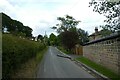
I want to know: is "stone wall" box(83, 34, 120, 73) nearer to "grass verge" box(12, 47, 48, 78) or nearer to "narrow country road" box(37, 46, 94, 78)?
"narrow country road" box(37, 46, 94, 78)

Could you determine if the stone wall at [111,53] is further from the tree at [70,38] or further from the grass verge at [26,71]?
the tree at [70,38]

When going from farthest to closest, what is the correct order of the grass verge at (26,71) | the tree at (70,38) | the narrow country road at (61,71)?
1. the tree at (70,38)
2. the narrow country road at (61,71)
3. the grass verge at (26,71)

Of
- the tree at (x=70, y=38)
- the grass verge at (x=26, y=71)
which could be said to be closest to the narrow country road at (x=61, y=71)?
the grass verge at (x=26, y=71)

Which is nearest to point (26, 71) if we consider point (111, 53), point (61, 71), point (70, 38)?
point (61, 71)

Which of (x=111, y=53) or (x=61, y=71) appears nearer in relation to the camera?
(x=61, y=71)

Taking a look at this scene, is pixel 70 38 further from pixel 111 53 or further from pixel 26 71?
pixel 26 71

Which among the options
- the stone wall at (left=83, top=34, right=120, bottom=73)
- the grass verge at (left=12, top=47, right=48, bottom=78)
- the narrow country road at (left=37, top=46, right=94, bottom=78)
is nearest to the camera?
the grass verge at (left=12, top=47, right=48, bottom=78)

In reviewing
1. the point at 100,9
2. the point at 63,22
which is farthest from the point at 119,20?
the point at 63,22

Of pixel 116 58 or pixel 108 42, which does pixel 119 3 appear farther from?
pixel 108 42

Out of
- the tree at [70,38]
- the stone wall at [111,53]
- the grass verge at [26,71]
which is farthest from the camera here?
the tree at [70,38]

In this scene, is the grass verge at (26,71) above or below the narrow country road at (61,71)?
above

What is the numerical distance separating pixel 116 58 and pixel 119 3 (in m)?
5.79

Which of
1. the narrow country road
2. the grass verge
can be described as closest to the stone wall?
the narrow country road

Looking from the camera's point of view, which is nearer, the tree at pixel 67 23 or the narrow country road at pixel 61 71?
the narrow country road at pixel 61 71
